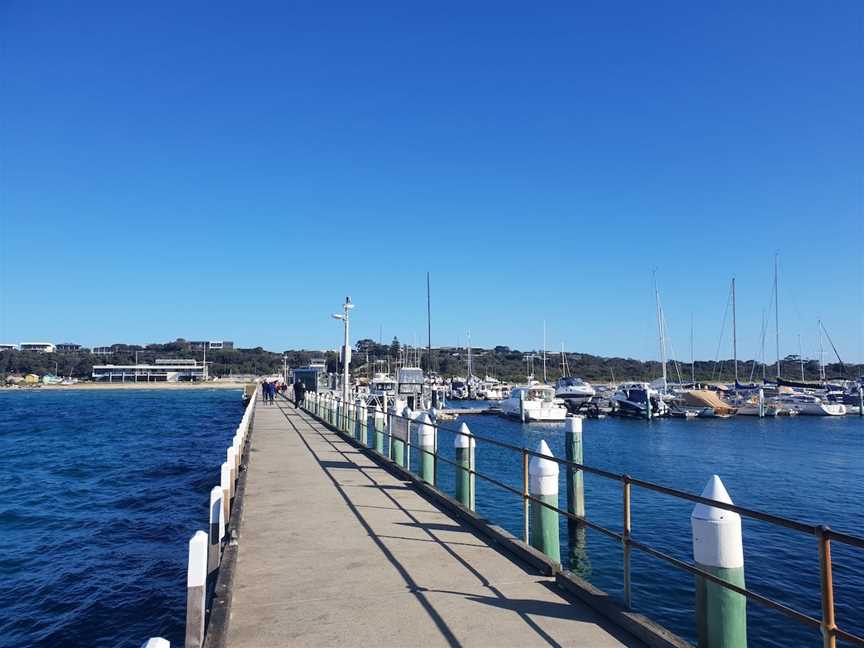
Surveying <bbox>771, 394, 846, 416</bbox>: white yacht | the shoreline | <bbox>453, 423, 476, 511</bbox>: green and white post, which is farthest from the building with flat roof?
<bbox>453, 423, 476, 511</bbox>: green and white post

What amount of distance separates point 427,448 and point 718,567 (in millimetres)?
7152

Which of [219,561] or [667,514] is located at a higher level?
[219,561]

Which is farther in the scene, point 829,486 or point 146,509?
point 829,486

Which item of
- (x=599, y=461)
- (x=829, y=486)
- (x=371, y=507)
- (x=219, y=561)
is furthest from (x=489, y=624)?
(x=599, y=461)

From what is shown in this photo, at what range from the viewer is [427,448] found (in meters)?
11.7

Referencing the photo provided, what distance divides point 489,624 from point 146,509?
13894 mm

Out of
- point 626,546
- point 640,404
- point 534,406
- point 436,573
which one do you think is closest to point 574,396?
point 640,404

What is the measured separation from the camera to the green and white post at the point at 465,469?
9312 mm

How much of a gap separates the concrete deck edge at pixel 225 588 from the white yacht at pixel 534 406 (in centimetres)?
4926

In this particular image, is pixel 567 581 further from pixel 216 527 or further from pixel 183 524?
pixel 183 524

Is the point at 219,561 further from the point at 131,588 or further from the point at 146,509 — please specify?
the point at 146,509

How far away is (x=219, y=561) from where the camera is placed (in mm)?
6926

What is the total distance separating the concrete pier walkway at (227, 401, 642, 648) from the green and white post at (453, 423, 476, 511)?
1.69 feet

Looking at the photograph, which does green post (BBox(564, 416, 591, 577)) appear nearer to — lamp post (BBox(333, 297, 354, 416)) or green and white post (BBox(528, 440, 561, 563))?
green and white post (BBox(528, 440, 561, 563))
